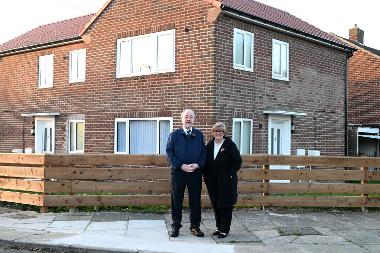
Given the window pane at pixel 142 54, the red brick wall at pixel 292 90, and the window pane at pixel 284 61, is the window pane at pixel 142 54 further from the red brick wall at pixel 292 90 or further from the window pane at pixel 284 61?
the window pane at pixel 284 61

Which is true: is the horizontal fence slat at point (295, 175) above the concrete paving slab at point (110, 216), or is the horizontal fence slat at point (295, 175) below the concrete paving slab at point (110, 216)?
above

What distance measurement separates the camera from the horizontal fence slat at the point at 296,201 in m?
9.90

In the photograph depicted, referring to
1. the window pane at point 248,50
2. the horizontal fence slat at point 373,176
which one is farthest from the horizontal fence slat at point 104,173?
the window pane at point 248,50

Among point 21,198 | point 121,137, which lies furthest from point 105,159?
point 121,137

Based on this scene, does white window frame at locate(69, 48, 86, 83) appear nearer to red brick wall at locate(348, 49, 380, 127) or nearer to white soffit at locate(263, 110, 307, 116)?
white soffit at locate(263, 110, 307, 116)

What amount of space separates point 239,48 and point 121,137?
4.81 m

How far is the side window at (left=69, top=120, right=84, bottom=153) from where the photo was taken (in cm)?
1697

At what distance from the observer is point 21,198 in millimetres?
9844

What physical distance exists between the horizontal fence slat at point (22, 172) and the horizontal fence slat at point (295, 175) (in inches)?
164

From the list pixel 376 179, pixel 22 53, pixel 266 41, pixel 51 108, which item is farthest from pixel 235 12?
pixel 22 53

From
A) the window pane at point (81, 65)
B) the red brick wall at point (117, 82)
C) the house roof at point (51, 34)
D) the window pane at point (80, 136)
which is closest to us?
the red brick wall at point (117, 82)

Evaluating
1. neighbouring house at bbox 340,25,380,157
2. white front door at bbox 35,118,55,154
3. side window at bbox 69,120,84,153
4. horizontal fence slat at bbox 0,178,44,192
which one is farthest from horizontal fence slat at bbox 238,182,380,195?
neighbouring house at bbox 340,25,380,157

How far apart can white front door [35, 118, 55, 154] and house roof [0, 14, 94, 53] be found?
3133 millimetres

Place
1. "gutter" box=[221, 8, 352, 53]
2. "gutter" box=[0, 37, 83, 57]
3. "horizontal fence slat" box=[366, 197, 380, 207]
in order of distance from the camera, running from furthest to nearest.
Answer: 1. "gutter" box=[0, 37, 83, 57]
2. "gutter" box=[221, 8, 352, 53]
3. "horizontal fence slat" box=[366, 197, 380, 207]
